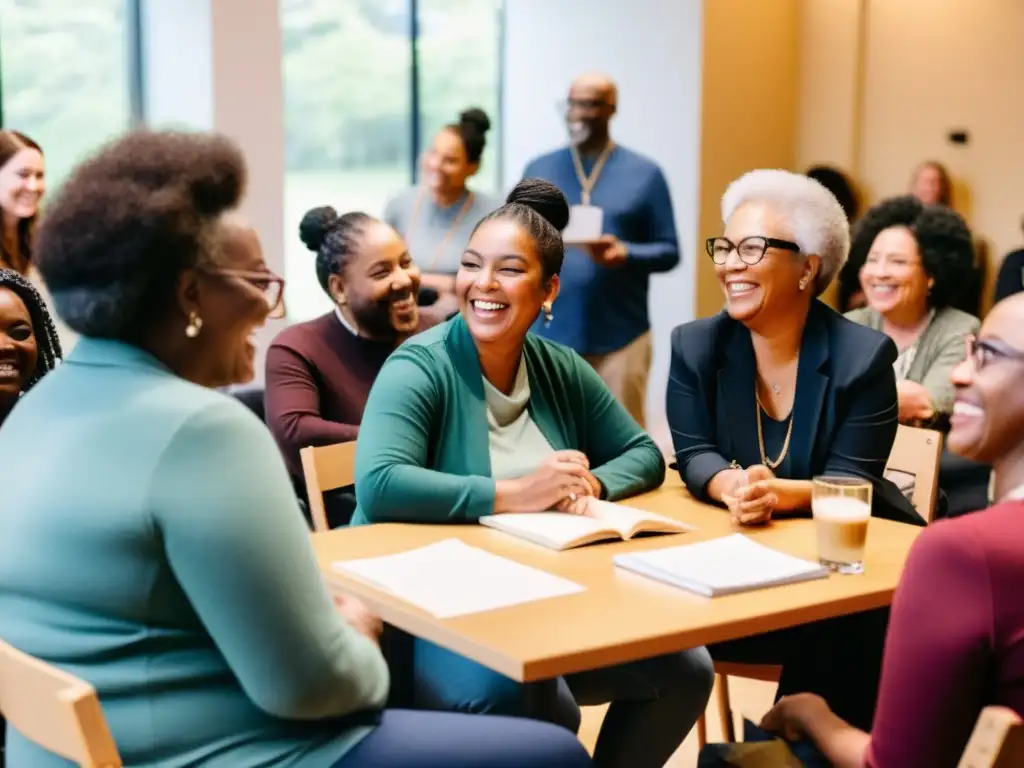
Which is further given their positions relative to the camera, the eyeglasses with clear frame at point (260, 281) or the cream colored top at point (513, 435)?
the cream colored top at point (513, 435)

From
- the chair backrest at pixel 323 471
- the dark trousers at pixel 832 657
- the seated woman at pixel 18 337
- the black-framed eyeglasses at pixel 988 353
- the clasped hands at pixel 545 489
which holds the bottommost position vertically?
the dark trousers at pixel 832 657

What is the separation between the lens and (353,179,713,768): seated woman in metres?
2.32

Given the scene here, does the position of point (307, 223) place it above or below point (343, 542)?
above

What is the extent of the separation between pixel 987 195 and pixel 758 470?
5.06 metres

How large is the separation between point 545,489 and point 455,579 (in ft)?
1.37

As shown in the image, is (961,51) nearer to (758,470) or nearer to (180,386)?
(758,470)

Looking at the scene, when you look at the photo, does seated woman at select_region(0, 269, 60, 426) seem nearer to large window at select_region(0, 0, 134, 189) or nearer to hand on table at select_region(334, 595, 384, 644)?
hand on table at select_region(334, 595, 384, 644)

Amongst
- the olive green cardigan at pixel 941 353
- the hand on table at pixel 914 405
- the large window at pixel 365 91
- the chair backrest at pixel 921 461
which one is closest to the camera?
the chair backrest at pixel 921 461

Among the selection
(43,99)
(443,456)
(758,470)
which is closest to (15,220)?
(43,99)

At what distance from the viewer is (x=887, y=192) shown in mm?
7375

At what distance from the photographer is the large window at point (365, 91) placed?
255 inches

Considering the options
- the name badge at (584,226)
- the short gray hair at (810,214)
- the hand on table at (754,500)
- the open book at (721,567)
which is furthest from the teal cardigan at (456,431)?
the name badge at (584,226)

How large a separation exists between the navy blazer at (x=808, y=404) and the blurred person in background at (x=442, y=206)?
2339 mm

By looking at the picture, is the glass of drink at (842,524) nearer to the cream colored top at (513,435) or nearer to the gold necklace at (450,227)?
the cream colored top at (513,435)
